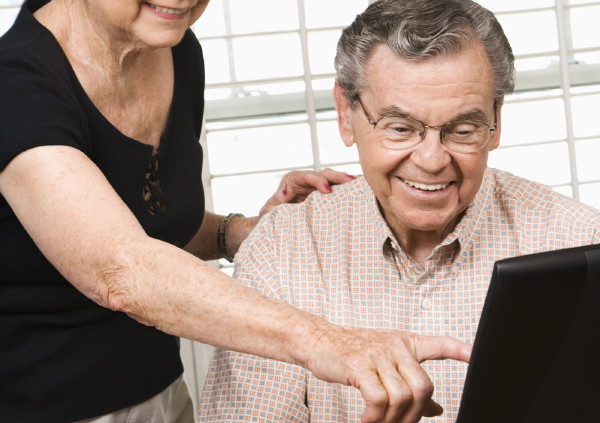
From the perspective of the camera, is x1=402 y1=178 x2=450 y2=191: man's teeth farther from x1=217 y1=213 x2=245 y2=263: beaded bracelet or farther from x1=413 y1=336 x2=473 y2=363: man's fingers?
x1=217 y1=213 x2=245 y2=263: beaded bracelet

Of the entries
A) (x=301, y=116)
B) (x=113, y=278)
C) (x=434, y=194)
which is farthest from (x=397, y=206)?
(x=301, y=116)

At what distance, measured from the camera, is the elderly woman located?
109cm

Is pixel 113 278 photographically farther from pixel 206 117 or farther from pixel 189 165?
pixel 206 117

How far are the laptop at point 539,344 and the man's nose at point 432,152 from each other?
28.0 inches

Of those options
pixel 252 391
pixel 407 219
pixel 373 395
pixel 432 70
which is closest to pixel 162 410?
pixel 252 391

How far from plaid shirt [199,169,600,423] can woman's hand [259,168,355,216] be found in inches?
4.1

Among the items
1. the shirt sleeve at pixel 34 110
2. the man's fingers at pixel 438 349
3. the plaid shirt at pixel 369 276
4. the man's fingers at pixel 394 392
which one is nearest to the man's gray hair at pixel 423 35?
the plaid shirt at pixel 369 276

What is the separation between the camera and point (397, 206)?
1654 mm

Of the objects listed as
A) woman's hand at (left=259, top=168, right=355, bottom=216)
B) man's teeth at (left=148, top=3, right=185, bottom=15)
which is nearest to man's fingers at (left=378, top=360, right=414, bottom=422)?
man's teeth at (left=148, top=3, right=185, bottom=15)

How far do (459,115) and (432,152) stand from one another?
3.2 inches

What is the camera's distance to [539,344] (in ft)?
2.80

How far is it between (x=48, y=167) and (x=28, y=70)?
24 centimetres

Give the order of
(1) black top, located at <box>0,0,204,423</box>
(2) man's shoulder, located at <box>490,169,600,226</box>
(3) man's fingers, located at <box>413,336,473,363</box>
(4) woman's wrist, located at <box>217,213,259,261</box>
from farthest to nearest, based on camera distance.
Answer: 1. (4) woman's wrist, located at <box>217,213,259,261</box>
2. (2) man's shoulder, located at <box>490,169,600,226</box>
3. (1) black top, located at <box>0,0,204,423</box>
4. (3) man's fingers, located at <box>413,336,473,363</box>

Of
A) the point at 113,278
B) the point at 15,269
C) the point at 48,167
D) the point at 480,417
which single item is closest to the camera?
the point at 480,417
